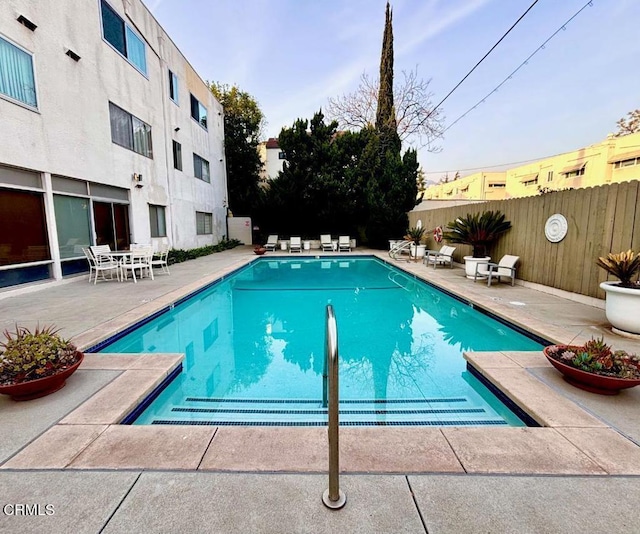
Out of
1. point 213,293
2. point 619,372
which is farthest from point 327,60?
point 619,372

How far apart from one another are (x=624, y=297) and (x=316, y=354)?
3.88 metres

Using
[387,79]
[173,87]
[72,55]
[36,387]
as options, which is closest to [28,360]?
[36,387]

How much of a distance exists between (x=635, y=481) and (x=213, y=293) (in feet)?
24.6

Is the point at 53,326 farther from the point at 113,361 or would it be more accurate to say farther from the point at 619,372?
the point at 619,372

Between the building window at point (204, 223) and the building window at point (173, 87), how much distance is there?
486 centimetres

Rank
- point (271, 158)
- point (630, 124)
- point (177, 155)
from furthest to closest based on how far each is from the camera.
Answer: point (630, 124)
point (271, 158)
point (177, 155)

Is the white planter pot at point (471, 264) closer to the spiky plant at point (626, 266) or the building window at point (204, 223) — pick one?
the spiky plant at point (626, 266)

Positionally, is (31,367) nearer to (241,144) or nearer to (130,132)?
(130,132)

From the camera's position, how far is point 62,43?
278 inches

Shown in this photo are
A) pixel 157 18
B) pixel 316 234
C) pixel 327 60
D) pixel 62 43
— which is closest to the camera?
pixel 62 43

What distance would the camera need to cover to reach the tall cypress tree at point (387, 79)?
1669cm

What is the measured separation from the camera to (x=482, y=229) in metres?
8.27

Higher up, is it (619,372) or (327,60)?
(327,60)

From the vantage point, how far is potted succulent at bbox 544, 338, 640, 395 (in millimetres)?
2508
